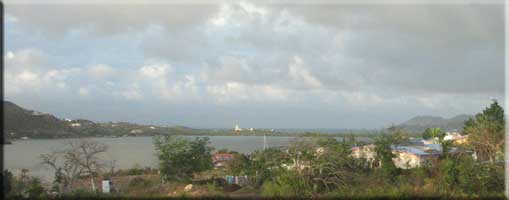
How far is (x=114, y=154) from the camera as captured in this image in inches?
238

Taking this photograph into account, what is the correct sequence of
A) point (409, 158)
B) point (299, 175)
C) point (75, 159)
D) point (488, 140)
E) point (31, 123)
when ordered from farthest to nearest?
point (409, 158) < point (488, 140) < point (31, 123) < point (75, 159) < point (299, 175)

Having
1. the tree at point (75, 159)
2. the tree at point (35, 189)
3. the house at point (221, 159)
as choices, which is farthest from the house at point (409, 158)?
the tree at point (35, 189)

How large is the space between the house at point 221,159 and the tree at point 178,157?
0.57 m

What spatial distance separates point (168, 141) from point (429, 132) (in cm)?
891

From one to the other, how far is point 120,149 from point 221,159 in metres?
1.64

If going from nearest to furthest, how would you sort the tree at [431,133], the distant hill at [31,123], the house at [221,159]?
the distant hill at [31,123] < the house at [221,159] < the tree at [431,133]

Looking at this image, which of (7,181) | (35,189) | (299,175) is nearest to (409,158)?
(299,175)

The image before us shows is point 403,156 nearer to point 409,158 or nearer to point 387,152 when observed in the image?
point 409,158

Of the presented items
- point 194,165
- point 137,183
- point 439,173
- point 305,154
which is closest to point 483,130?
point 439,173

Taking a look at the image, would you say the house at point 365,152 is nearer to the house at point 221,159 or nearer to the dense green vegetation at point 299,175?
the dense green vegetation at point 299,175

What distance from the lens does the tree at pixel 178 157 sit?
19.4 feet

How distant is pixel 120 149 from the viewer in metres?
6.40

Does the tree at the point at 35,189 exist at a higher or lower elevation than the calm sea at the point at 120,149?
lower

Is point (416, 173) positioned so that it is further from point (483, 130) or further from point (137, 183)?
point (137, 183)
